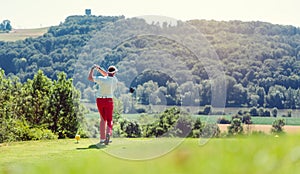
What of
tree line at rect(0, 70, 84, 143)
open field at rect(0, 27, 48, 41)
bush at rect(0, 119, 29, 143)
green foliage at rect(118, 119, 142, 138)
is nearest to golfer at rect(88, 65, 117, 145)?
green foliage at rect(118, 119, 142, 138)

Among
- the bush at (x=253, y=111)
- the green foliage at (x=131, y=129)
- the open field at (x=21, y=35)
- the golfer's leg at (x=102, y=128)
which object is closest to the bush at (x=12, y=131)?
the green foliage at (x=131, y=129)

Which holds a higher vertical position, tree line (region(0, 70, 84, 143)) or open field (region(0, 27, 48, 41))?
open field (region(0, 27, 48, 41))

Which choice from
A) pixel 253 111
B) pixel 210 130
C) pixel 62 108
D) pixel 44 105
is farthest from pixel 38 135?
pixel 253 111

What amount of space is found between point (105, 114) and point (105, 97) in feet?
1.45

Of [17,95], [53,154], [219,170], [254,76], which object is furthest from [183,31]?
[254,76]

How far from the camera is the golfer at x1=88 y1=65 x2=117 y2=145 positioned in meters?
12.3

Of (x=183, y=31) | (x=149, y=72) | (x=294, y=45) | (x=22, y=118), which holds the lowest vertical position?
(x=22, y=118)

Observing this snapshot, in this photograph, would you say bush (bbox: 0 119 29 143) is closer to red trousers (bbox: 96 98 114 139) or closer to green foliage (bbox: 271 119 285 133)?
red trousers (bbox: 96 98 114 139)

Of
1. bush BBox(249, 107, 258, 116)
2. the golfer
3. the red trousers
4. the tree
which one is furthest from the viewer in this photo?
bush BBox(249, 107, 258, 116)

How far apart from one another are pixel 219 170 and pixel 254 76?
Result: 54.7 metres

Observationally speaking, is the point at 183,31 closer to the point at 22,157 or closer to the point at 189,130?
the point at 189,130

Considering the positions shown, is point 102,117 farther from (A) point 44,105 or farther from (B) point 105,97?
(A) point 44,105

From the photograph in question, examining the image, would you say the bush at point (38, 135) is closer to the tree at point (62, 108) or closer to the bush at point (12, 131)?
the bush at point (12, 131)

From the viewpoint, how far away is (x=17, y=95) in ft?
102
